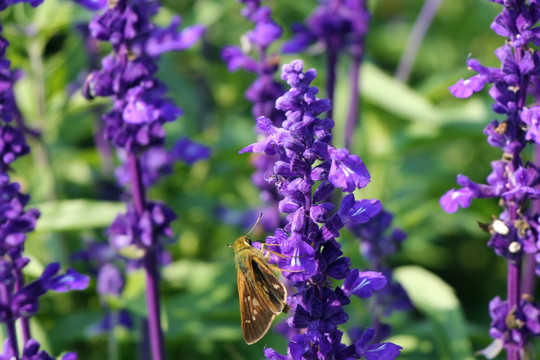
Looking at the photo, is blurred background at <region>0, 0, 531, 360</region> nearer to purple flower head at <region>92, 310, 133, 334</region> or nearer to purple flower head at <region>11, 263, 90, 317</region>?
purple flower head at <region>92, 310, 133, 334</region>

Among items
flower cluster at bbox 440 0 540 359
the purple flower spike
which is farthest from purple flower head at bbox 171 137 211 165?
the purple flower spike

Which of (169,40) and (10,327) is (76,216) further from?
(10,327)

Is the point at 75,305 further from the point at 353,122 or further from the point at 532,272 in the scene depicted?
the point at 532,272

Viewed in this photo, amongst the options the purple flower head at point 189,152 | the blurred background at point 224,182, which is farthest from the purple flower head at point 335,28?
the purple flower head at point 189,152

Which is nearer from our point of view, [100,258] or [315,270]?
[315,270]

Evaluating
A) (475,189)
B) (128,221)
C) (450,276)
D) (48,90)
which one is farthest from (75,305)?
(475,189)

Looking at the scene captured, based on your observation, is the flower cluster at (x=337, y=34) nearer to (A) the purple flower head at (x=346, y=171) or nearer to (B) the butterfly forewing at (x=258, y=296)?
(B) the butterfly forewing at (x=258, y=296)
